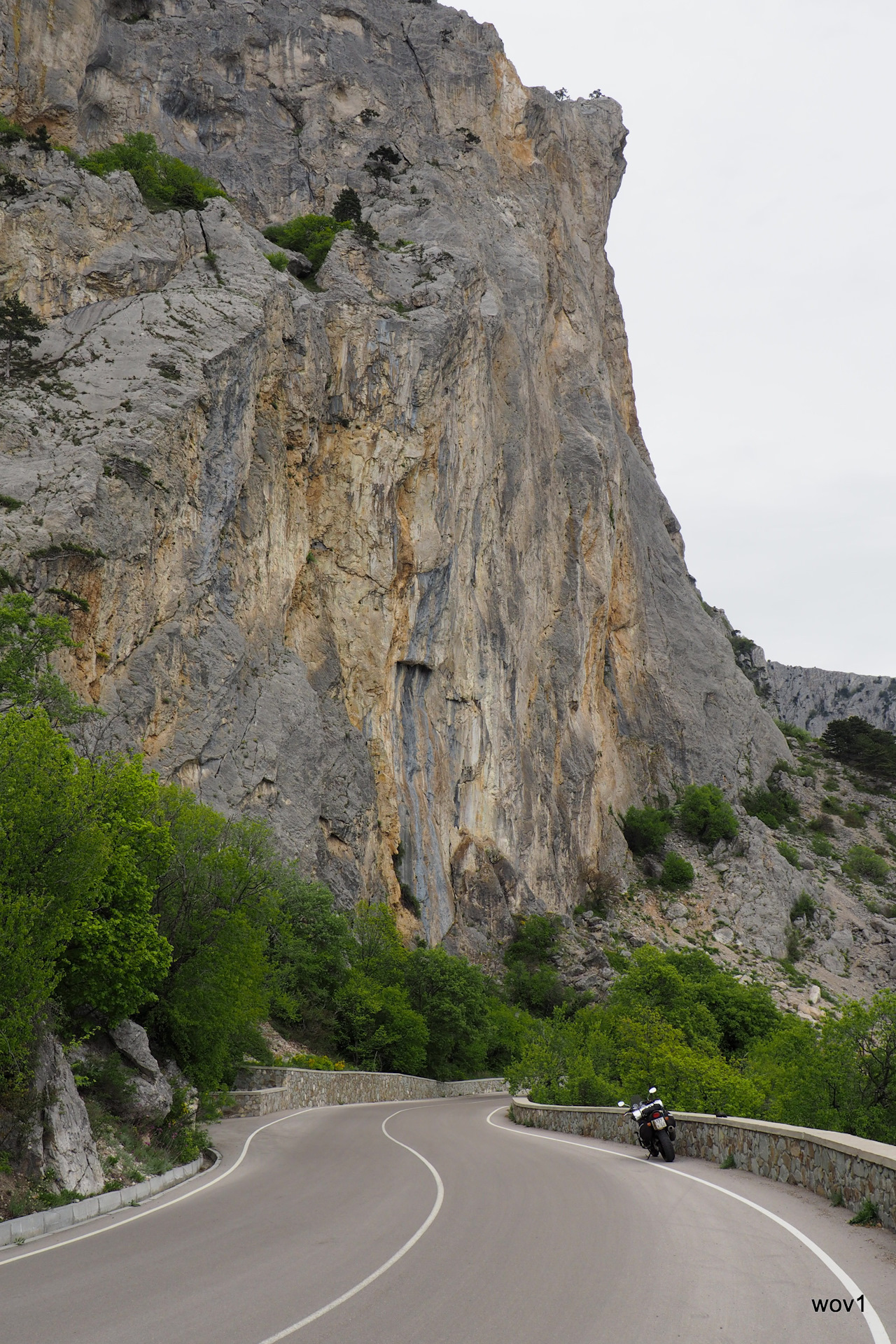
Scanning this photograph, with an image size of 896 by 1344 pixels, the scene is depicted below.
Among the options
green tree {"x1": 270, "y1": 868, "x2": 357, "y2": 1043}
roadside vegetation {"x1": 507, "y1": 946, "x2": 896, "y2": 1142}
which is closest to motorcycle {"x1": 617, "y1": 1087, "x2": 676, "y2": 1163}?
roadside vegetation {"x1": 507, "y1": 946, "x2": 896, "y2": 1142}

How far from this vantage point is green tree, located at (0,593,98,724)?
23095 millimetres

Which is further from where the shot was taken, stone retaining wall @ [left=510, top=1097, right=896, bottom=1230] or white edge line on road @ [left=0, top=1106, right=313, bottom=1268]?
stone retaining wall @ [left=510, top=1097, right=896, bottom=1230]

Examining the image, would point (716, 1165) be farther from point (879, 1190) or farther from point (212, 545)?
point (212, 545)

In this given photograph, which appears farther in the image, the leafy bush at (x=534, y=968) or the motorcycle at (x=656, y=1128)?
the leafy bush at (x=534, y=968)

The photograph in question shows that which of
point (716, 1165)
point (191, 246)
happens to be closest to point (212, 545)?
point (191, 246)

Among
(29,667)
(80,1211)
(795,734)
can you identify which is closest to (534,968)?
(29,667)

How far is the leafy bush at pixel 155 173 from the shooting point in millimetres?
49719

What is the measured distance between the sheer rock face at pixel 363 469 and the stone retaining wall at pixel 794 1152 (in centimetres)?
2471

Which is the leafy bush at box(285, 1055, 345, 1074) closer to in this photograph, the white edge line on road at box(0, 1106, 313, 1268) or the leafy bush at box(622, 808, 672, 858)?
the white edge line on road at box(0, 1106, 313, 1268)

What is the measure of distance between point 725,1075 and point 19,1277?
15696 mm

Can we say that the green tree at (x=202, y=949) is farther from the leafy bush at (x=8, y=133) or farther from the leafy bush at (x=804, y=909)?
the leafy bush at (x=804, y=909)

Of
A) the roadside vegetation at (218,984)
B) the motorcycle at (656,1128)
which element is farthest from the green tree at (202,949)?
the motorcycle at (656,1128)

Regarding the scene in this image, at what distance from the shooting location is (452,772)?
55.0 m

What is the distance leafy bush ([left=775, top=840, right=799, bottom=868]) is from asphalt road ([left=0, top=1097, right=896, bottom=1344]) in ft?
225
